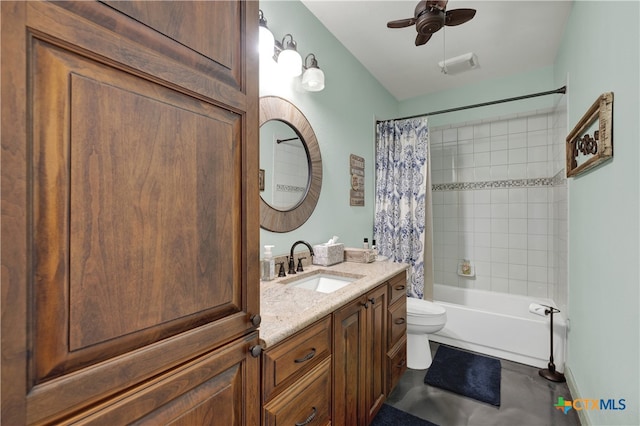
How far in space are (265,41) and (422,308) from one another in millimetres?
2217

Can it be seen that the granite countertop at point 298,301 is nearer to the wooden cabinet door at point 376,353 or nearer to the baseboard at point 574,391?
the wooden cabinet door at point 376,353

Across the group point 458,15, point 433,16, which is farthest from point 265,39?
point 458,15

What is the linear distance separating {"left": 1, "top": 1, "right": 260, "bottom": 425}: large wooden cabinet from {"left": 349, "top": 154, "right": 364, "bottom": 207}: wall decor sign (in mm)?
1846

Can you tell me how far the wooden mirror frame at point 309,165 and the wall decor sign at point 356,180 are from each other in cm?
54

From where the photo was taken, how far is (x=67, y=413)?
1.57 feet

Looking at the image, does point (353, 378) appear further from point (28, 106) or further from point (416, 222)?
point (416, 222)

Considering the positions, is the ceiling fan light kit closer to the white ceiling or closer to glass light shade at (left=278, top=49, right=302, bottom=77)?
the white ceiling

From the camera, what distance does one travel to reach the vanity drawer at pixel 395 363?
179cm

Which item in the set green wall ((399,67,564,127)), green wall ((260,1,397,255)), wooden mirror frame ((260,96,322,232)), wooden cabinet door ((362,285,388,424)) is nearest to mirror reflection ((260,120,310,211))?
wooden mirror frame ((260,96,322,232))

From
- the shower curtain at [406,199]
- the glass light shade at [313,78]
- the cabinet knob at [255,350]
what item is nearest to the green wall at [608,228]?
the shower curtain at [406,199]

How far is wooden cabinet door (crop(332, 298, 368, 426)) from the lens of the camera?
4.07ft

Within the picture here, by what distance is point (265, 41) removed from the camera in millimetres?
1540

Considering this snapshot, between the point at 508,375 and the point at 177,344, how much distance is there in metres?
2.52

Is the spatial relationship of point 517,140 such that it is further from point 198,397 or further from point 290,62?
point 198,397
